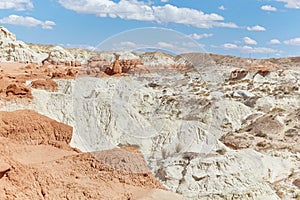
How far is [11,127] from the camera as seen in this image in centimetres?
977

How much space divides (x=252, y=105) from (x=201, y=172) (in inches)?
486

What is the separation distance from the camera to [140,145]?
973cm

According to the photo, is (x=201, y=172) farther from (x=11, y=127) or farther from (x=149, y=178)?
(x=11, y=127)

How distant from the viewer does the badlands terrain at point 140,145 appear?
257 inches

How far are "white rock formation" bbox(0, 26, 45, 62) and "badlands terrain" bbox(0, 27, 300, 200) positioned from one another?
22318mm

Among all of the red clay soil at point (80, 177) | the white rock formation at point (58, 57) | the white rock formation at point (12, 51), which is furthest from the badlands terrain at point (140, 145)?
the white rock formation at point (58, 57)

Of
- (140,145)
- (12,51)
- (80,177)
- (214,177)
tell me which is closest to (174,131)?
(140,145)

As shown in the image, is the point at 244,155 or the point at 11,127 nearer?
the point at 244,155

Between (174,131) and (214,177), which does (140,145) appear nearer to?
(174,131)

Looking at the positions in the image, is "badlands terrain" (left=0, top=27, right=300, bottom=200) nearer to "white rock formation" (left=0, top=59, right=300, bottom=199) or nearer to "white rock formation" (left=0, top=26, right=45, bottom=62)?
"white rock formation" (left=0, top=59, right=300, bottom=199)

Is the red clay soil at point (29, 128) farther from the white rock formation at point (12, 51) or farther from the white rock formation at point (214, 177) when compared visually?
the white rock formation at point (12, 51)

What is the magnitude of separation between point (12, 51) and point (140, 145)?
3449 cm

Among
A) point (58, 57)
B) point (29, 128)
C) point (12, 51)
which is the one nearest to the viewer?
point (29, 128)

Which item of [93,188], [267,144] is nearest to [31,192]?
[93,188]
